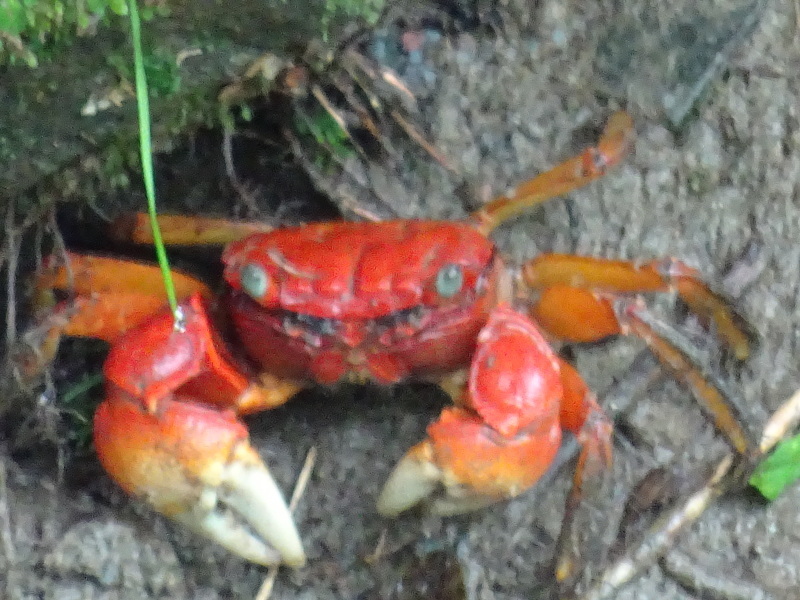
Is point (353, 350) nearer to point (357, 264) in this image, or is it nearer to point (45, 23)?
point (357, 264)

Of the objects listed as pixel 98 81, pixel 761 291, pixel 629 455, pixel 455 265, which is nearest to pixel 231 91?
pixel 98 81

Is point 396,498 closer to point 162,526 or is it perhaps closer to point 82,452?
point 162,526

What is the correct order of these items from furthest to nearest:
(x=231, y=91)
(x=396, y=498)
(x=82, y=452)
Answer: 1. (x=82, y=452)
2. (x=396, y=498)
3. (x=231, y=91)

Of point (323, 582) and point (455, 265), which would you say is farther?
point (323, 582)

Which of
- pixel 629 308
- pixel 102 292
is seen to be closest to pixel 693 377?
pixel 629 308

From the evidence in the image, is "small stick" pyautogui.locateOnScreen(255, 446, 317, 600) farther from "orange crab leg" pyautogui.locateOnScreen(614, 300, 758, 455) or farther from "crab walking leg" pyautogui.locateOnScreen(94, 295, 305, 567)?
"orange crab leg" pyautogui.locateOnScreen(614, 300, 758, 455)

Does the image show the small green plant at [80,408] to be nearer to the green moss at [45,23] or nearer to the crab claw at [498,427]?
the crab claw at [498,427]

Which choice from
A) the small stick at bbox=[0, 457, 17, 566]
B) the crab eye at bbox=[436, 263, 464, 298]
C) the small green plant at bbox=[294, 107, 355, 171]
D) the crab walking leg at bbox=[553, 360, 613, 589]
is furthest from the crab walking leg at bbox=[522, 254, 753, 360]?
the small stick at bbox=[0, 457, 17, 566]
